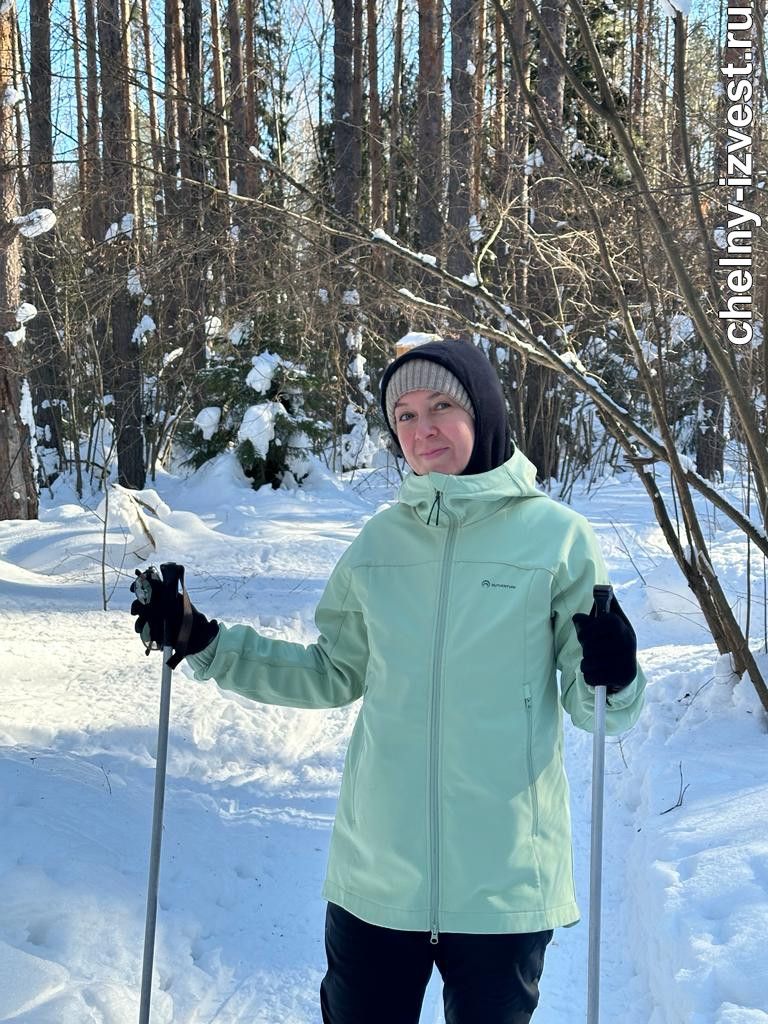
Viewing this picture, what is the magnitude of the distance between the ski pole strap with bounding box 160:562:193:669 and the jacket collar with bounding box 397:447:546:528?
531 millimetres

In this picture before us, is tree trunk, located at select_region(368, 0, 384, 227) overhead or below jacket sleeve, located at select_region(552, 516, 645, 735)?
overhead

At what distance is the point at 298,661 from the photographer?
2057mm

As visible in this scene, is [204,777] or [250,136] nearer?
[204,777]

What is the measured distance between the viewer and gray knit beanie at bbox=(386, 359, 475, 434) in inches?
75.4

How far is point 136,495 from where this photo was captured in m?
8.70

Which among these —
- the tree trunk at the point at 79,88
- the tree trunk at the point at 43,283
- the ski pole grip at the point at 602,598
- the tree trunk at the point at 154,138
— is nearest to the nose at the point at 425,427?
the ski pole grip at the point at 602,598

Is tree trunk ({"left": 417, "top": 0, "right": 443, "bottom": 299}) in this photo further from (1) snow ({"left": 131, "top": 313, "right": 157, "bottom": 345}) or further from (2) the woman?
(2) the woman

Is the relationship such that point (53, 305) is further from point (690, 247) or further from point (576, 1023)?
point (576, 1023)

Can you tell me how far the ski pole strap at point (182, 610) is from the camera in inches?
79.7

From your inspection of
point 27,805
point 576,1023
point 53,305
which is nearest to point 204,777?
point 27,805

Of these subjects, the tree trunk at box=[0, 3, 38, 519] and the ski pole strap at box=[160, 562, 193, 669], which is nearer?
the ski pole strap at box=[160, 562, 193, 669]

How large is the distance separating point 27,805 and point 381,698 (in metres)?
2.48

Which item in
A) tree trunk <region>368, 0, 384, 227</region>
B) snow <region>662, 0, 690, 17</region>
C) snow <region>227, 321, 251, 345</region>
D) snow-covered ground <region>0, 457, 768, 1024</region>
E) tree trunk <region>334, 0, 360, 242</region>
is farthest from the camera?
tree trunk <region>368, 0, 384, 227</region>

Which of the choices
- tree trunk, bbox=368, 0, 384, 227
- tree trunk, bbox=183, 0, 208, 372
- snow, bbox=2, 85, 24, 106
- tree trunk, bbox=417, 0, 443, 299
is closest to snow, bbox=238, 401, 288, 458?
tree trunk, bbox=183, 0, 208, 372
